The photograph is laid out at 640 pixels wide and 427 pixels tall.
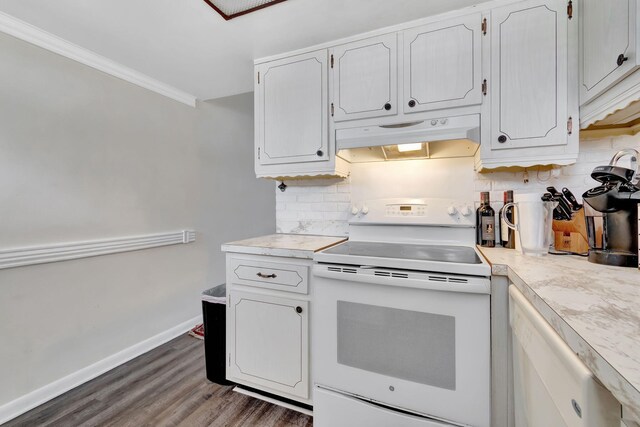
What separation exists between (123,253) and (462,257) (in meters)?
2.44

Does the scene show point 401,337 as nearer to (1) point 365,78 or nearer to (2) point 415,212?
(2) point 415,212

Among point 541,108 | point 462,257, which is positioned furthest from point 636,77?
point 462,257

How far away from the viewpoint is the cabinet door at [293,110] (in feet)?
6.00

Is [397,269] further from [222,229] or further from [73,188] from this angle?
[222,229]

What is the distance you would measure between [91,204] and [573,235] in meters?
2.99

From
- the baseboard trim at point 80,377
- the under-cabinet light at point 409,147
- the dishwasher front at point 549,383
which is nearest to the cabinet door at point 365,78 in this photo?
the under-cabinet light at point 409,147

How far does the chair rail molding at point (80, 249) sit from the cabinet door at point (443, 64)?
7.52ft

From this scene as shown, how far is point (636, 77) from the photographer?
0.94m

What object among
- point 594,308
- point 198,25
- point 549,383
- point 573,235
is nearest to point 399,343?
point 549,383

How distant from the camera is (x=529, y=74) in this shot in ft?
4.53

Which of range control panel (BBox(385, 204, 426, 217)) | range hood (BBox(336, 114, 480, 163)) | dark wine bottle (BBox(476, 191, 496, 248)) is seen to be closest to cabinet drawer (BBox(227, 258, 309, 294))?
range control panel (BBox(385, 204, 426, 217))

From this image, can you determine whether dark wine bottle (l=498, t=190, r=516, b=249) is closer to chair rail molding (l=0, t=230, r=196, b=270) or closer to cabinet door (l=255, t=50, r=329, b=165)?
cabinet door (l=255, t=50, r=329, b=165)

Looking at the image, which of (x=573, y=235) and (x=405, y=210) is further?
(x=405, y=210)

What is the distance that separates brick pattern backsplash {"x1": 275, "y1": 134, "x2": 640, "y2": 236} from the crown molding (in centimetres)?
149
